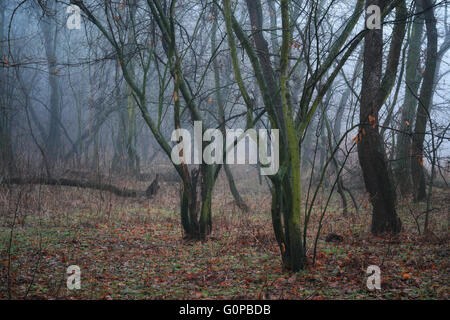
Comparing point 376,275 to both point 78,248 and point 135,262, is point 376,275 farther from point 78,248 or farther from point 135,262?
point 78,248

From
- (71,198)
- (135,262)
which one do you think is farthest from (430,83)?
(71,198)

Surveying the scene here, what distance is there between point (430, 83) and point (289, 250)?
6382 mm

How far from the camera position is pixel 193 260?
533 centimetres

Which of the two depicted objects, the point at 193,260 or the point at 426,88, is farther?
the point at 426,88

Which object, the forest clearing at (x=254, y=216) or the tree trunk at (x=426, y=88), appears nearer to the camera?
the forest clearing at (x=254, y=216)

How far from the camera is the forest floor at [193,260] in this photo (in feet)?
12.8

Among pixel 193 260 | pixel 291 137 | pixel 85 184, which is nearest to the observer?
pixel 291 137

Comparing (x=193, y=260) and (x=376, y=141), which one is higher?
(x=376, y=141)
